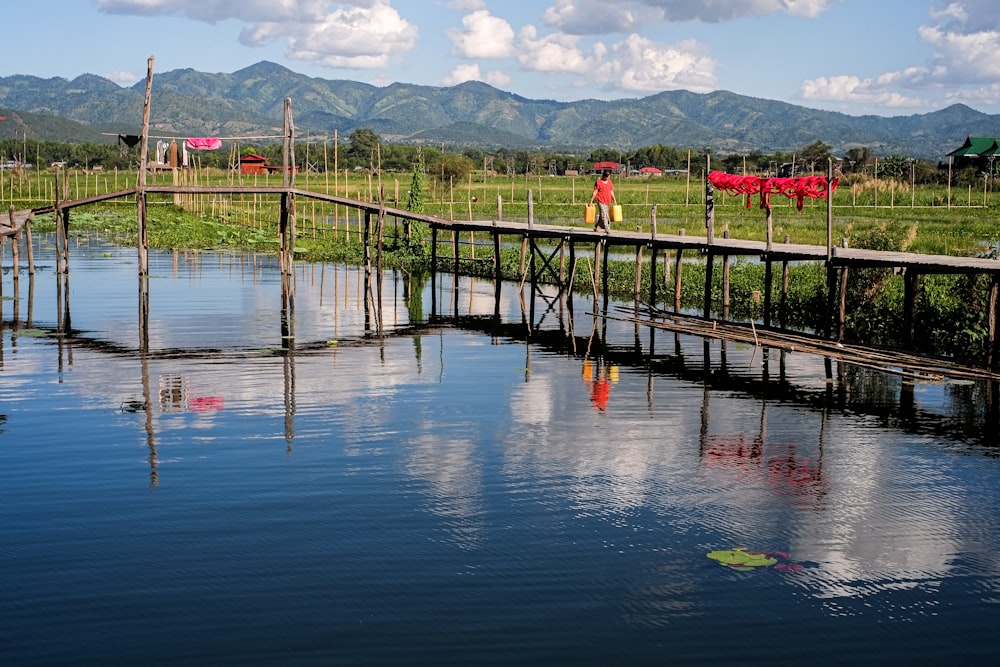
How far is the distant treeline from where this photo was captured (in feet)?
247

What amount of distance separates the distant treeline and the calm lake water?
44687 mm

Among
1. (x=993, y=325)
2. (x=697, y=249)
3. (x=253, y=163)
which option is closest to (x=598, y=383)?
(x=993, y=325)

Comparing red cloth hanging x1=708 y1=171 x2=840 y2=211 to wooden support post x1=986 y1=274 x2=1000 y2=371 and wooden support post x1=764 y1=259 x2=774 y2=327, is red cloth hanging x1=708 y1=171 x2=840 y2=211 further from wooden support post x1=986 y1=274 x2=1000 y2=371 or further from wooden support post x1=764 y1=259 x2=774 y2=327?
wooden support post x1=986 y1=274 x2=1000 y2=371

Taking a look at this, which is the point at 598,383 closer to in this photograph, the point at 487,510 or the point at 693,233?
the point at 487,510

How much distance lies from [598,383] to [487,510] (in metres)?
7.21

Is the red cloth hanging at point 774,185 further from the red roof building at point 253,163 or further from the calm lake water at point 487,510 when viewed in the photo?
the red roof building at point 253,163

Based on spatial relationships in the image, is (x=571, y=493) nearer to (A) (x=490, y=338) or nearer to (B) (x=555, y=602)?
(B) (x=555, y=602)

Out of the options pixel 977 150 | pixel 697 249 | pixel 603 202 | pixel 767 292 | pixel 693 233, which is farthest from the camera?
pixel 977 150

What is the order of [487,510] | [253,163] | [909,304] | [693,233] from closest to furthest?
[487,510], [909,304], [693,233], [253,163]

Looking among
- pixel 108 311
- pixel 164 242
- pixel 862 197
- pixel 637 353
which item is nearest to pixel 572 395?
pixel 637 353

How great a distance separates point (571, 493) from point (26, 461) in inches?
234

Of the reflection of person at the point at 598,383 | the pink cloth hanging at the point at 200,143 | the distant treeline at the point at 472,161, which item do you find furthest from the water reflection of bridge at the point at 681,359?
the distant treeline at the point at 472,161

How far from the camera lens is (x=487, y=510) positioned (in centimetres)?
1120

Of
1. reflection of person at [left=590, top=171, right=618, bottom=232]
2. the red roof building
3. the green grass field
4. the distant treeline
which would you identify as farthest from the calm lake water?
the red roof building
